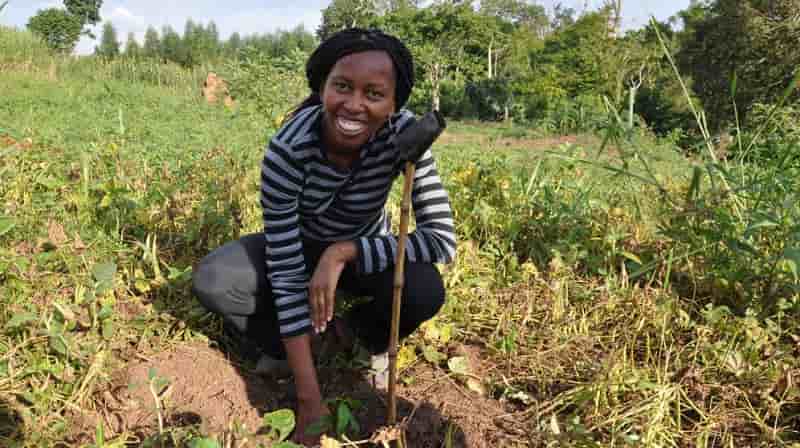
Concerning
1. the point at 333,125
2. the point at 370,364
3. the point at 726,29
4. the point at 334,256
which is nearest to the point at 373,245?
the point at 334,256

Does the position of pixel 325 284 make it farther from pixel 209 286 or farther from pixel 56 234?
pixel 56 234

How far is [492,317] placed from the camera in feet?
6.38

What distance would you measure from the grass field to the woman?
0.17 meters

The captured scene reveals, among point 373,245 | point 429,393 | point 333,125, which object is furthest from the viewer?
point 429,393

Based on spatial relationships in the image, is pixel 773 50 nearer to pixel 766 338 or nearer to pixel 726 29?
pixel 726 29

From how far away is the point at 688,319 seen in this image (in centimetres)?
171

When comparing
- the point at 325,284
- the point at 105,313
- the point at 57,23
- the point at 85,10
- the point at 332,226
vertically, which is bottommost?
the point at 105,313

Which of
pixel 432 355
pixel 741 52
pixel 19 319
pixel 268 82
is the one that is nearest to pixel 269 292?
pixel 432 355

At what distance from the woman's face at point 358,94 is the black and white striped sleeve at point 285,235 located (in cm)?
14

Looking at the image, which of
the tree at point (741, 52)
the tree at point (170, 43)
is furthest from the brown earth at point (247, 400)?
the tree at point (170, 43)

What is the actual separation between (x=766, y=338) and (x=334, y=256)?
3.76 ft

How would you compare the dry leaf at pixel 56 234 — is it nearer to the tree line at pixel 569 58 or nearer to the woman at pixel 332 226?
the woman at pixel 332 226

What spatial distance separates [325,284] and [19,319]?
31.9 inches

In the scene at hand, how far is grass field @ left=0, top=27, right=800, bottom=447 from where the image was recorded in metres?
1.42
